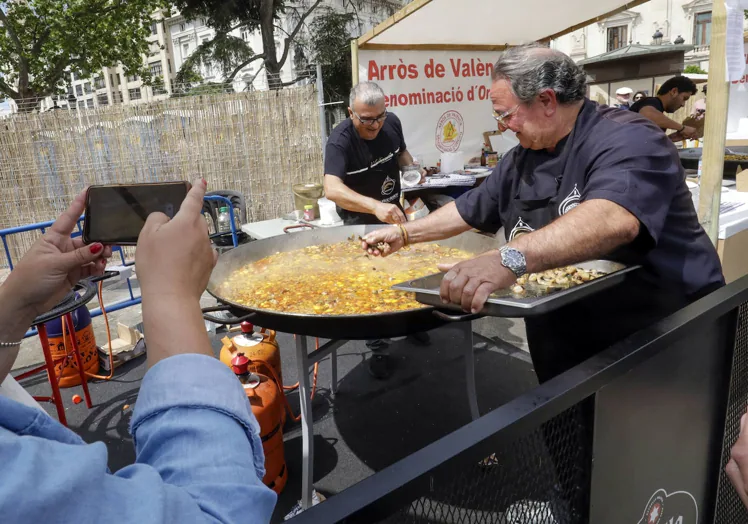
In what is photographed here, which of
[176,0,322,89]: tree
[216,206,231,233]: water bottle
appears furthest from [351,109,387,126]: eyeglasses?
[176,0,322,89]: tree

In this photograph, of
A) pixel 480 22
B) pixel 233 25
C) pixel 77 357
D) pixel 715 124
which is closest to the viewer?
pixel 715 124

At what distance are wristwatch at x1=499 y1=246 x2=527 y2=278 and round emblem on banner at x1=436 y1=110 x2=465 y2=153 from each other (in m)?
5.40

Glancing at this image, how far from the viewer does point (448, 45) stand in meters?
6.59

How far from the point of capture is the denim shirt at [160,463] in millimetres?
512

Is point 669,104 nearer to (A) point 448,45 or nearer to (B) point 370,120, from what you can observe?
(A) point 448,45

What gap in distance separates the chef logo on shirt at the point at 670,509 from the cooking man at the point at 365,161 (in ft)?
7.81

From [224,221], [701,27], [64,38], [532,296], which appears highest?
[701,27]

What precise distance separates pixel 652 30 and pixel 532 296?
43.9 m

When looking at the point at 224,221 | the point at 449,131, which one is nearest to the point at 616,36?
the point at 449,131

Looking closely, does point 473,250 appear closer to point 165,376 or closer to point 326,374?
point 326,374

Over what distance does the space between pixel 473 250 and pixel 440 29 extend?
13.6 ft

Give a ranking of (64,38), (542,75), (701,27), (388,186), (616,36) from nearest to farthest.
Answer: (542,75), (388,186), (64,38), (701,27), (616,36)

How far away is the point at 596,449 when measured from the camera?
1.25 m

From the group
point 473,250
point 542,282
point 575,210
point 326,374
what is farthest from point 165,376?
point 326,374
